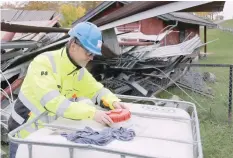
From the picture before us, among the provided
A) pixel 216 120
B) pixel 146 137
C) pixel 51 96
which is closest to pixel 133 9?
pixel 216 120

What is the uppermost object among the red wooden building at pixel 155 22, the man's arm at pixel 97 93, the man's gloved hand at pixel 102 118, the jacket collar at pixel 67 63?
the red wooden building at pixel 155 22

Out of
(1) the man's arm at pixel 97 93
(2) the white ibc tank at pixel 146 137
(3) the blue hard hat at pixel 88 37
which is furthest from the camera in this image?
(1) the man's arm at pixel 97 93

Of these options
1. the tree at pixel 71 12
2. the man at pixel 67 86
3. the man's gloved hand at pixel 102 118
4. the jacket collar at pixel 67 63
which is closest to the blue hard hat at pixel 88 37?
the man at pixel 67 86

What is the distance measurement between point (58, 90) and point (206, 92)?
201 inches

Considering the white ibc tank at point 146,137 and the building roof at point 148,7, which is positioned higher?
the building roof at point 148,7

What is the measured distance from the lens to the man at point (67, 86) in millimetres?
2133

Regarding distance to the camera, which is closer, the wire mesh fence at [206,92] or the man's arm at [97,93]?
the man's arm at [97,93]

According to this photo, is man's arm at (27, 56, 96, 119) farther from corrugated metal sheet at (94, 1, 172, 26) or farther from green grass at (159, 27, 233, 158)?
green grass at (159, 27, 233, 158)

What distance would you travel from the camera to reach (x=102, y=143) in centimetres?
190

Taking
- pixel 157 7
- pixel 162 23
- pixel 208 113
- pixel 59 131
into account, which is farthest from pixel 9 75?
pixel 162 23

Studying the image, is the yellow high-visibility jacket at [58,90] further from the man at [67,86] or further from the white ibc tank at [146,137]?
the white ibc tank at [146,137]

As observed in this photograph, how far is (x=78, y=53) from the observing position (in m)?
2.29

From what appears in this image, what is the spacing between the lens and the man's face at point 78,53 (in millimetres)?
2280

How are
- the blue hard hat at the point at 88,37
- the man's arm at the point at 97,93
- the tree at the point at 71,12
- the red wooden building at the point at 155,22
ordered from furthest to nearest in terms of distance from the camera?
the tree at the point at 71,12, the red wooden building at the point at 155,22, the man's arm at the point at 97,93, the blue hard hat at the point at 88,37
